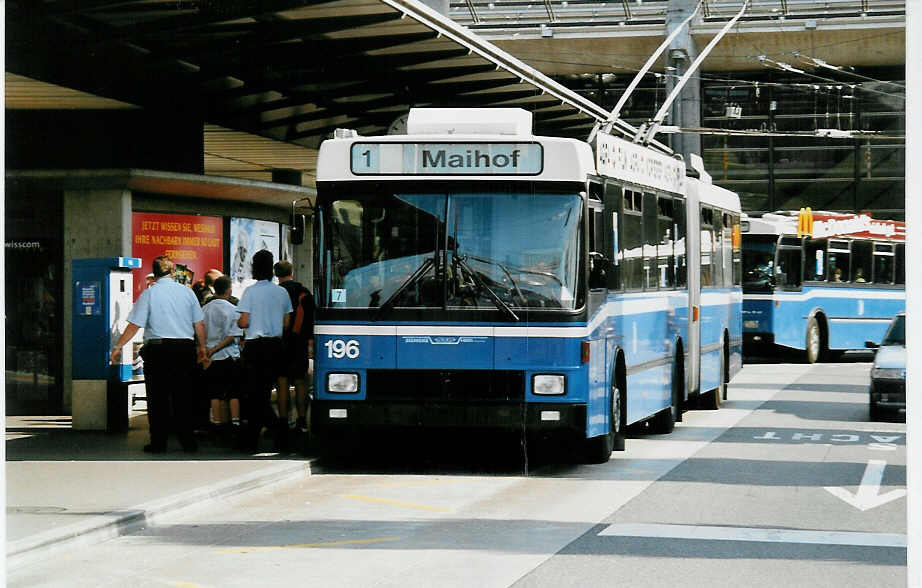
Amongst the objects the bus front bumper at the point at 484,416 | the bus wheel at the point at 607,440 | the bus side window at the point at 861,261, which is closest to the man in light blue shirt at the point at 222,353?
the bus front bumper at the point at 484,416

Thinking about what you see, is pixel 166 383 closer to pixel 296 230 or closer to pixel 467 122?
pixel 296 230

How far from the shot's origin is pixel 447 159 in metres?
12.1

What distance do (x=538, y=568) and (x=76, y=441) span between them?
7.20m

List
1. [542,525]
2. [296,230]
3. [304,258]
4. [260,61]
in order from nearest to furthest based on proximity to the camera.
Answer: [542,525] < [296,230] < [260,61] < [304,258]

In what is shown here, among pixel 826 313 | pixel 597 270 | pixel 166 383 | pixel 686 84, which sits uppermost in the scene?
pixel 686 84

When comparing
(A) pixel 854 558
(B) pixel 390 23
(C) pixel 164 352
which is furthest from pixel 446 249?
(A) pixel 854 558

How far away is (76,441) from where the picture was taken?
1388cm

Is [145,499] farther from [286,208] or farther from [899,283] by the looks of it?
[899,283]

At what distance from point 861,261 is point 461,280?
75.4ft

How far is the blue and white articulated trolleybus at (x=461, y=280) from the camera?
39.0 feet

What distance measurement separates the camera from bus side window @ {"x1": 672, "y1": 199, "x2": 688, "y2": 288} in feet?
54.1

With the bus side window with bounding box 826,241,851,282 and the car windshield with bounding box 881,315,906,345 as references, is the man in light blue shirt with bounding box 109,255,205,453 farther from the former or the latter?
the bus side window with bounding box 826,241,851,282

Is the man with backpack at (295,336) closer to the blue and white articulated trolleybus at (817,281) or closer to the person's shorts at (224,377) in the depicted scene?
the person's shorts at (224,377)

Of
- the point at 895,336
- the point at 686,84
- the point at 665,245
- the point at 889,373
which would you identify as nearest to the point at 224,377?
the point at 665,245
